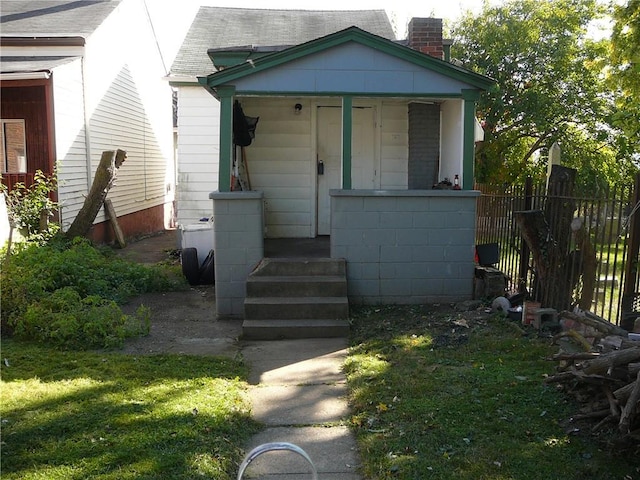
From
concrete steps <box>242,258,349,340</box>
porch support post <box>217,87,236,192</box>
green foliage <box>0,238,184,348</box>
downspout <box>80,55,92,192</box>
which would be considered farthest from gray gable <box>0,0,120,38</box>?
concrete steps <box>242,258,349,340</box>

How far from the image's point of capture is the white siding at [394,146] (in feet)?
33.6

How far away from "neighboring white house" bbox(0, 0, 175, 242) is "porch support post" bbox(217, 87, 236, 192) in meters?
5.40

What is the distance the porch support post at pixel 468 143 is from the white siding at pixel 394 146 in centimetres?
217

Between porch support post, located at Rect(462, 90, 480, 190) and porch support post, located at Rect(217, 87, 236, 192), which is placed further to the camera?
porch support post, located at Rect(462, 90, 480, 190)

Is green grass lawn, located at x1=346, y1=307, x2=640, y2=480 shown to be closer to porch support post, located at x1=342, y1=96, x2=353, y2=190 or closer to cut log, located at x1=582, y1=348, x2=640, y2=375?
cut log, located at x1=582, y1=348, x2=640, y2=375

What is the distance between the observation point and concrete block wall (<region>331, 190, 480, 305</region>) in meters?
7.96

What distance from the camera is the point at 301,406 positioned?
4.95m

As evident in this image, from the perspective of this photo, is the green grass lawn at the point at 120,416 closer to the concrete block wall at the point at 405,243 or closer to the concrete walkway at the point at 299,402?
the concrete walkway at the point at 299,402

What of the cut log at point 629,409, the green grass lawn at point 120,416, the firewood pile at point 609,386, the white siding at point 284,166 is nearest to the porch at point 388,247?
the green grass lawn at point 120,416

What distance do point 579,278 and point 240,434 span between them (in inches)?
173

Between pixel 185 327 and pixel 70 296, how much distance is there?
1.46 meters

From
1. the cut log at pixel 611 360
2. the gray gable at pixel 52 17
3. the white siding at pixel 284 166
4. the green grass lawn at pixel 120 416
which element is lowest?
the green grass lawn at pixel 120 416

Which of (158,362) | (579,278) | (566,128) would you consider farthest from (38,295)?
(566,128)

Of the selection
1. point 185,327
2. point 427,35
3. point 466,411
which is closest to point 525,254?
point 427,35
